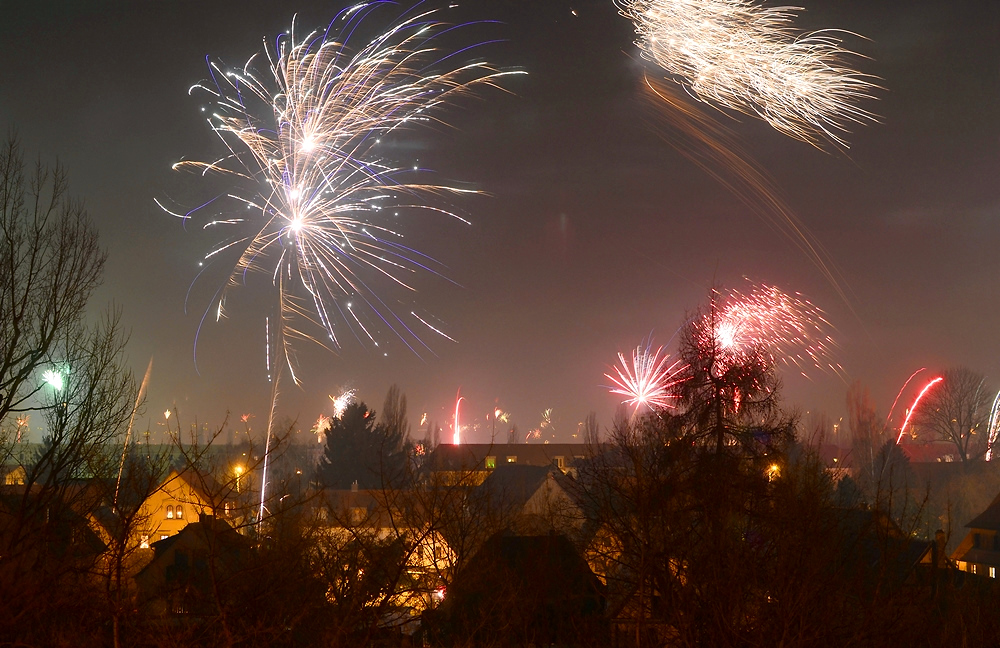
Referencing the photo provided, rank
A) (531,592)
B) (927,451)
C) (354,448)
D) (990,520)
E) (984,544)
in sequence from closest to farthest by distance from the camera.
Result: (531,592) < (984,544) < (990,520) < (354,448) < (927,451)

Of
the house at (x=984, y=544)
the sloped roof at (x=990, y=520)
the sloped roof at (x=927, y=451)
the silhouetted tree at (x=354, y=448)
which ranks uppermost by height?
the sloped roof at (x=927, y=451)

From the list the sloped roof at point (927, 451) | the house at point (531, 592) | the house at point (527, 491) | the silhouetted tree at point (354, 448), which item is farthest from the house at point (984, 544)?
the sloped roof at point (927, 451)

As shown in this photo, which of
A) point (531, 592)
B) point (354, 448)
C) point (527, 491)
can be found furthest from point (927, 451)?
point (531, 592)

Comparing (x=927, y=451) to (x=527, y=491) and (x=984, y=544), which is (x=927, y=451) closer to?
(x=984, y=544)

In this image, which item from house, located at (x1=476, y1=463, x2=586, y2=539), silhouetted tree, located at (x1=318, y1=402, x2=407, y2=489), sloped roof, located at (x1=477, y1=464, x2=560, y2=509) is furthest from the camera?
silhouetted tree, located at (x1=318, y1=402, x2=407, y2=489)

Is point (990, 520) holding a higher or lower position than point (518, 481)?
lower

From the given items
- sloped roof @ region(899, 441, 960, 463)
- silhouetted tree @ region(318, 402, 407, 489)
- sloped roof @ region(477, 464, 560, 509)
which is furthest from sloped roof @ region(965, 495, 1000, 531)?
sloped roof @ region(899, 441, 960, 463)

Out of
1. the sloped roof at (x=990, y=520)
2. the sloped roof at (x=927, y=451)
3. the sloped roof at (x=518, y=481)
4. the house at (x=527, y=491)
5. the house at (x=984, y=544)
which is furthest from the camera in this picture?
the sloped roof at (x=927, y=451)

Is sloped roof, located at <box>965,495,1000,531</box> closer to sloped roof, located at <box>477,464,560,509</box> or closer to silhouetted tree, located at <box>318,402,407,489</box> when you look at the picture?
sloped roof, located at <box>477,464,560,509</box>

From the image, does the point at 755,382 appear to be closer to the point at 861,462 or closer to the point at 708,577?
the point at 708,577

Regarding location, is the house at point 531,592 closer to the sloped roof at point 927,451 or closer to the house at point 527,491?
the house at point 527,491

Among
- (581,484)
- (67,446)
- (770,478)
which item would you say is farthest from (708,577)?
(67,446)
